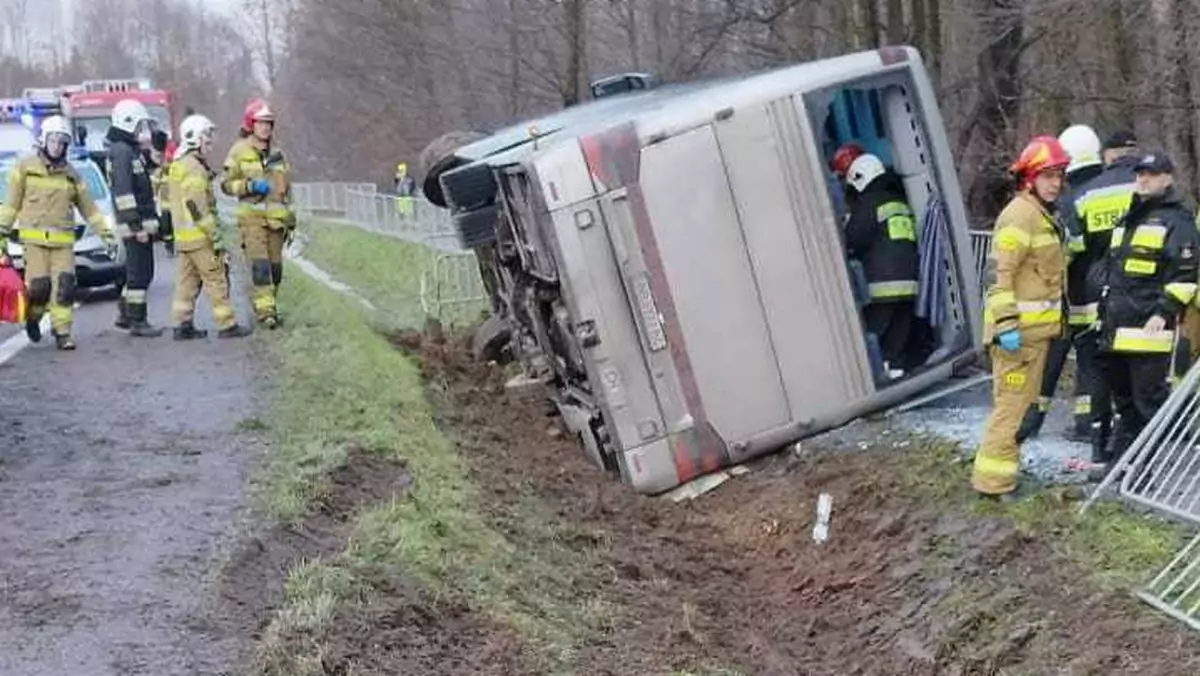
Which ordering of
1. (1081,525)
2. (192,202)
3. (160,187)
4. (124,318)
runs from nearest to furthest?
1. (1081,525)
2. (192,202)
3. (124,318)
4. (160,187)

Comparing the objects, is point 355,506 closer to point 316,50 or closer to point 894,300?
point 894,300

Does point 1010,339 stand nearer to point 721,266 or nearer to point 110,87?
point 721,266

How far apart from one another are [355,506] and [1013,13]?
37.4ft

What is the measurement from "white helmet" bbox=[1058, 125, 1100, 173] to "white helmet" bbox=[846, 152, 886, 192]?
116cm

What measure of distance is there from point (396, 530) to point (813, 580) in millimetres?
2195

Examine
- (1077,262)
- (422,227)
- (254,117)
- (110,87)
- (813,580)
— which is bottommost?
(813,580)

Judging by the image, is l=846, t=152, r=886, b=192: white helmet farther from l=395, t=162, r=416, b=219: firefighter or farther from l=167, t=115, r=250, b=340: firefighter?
l=395, t=162, r=416, b=219: firefighter

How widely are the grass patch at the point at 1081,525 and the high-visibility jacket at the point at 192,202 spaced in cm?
591

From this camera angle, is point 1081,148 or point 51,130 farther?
point 51,130

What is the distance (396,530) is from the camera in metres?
6.35

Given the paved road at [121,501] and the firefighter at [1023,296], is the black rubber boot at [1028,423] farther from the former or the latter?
the paved road at [121,501]

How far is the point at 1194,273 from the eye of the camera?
6875 mm

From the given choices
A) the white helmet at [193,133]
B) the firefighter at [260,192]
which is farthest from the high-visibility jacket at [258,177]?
the white helmet at [193,133]

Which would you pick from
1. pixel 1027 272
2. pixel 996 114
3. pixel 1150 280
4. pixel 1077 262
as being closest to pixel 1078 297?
pixel 1077 262
